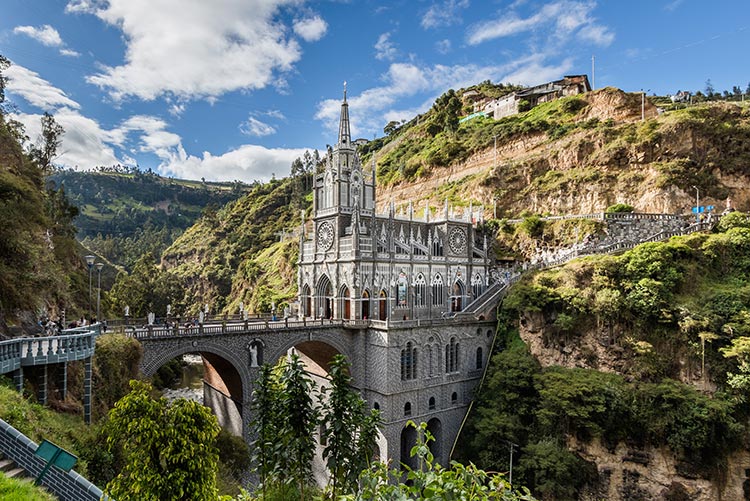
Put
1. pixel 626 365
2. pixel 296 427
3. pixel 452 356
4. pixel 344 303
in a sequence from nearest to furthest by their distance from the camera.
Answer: pixel 296 427 < pixel 626 365 < pixel 344 303 < pixel 452 356

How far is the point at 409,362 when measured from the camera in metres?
35.7

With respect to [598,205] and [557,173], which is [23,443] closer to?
[598,205]

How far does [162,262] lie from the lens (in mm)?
116938

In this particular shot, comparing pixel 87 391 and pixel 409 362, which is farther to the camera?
pixel 409 362

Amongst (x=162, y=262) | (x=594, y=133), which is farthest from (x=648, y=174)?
(x=162, y=262)

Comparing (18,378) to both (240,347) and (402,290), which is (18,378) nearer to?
(240,347)

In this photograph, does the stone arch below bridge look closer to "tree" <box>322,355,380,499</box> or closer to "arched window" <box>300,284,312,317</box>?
"arched window" <box>300,284,312,317</box>

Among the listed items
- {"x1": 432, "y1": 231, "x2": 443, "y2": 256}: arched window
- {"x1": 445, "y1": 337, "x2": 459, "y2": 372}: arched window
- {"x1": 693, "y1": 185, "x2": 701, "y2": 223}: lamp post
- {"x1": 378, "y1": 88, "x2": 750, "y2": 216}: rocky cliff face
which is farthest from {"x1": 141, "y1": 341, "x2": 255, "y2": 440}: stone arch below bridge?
{"x1": 693, "y1": 185, "x2": 701, "y2": 223}: lamp post

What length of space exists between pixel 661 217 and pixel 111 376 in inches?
1853

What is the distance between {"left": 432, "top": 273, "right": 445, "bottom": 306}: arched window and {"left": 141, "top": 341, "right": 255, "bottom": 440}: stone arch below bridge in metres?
18.8

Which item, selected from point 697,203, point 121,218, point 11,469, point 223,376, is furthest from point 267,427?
point 121,218

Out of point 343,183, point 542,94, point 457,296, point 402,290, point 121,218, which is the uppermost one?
point 542,94

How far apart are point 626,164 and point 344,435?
1965 inches

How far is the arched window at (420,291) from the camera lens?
4078 cm
